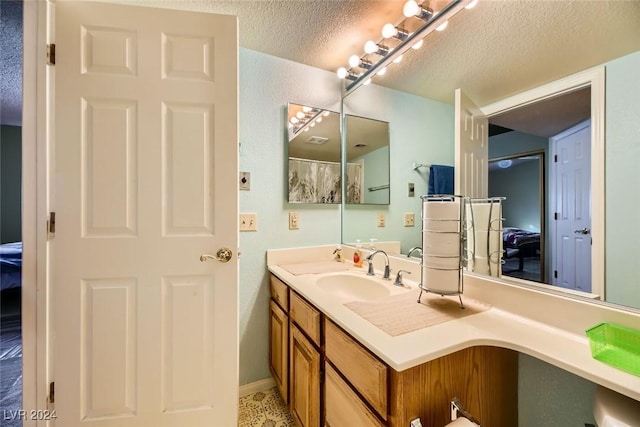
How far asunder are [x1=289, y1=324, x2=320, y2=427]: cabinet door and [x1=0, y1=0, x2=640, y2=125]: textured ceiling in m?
1.35

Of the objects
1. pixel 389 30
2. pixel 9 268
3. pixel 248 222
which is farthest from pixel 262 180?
pixel 9 268

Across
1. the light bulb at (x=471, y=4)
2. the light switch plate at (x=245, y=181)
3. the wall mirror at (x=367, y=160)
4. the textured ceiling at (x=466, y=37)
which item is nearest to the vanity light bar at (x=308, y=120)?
the wall mirror at (x=367, y=160)

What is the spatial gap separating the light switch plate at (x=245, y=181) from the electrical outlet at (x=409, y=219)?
→ 1.02 meters

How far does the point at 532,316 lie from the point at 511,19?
3.88ft

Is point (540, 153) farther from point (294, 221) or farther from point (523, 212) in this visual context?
point (294, 221)

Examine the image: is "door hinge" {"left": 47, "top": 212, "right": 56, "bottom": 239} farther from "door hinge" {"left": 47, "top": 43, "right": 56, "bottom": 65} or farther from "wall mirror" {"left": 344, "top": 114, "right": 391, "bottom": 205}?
"wall mirror" {"left": 344, "top": 114, "right": 391, "bottom": 205}

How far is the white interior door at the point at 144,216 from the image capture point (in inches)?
43.9

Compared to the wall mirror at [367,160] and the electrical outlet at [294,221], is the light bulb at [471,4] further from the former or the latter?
the electrical outlet at [294,221]

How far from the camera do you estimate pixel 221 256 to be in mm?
1229

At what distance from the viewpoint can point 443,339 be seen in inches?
28.4

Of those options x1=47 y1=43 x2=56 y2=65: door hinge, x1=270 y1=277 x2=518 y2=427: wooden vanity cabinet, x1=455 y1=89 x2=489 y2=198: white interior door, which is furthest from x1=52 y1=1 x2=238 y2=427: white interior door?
x1=455 y1=89 x2=489 y2=198: white interior door

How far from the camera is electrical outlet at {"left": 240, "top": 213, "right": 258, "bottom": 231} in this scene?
65.2 inches

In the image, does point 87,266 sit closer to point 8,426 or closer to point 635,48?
point 8,426

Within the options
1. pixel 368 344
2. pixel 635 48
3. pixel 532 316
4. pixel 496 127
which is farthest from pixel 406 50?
pixel 368 344
